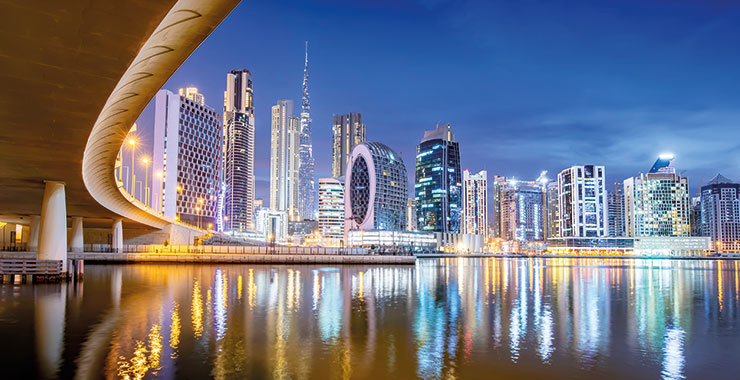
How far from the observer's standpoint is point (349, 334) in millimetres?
22031

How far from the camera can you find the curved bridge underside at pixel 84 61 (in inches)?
425

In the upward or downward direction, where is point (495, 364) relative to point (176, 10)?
downward

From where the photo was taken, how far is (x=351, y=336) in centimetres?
2159

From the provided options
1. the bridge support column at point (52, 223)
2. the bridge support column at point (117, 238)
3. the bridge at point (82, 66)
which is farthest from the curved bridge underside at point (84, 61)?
the bridge support column at point (117, 238)

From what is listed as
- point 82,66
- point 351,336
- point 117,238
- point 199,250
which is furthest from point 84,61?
point 117,238

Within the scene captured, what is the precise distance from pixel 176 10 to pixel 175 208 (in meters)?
186

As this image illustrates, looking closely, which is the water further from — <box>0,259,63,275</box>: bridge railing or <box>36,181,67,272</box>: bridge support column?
<box>36,181,67,272</box>: bridge support column

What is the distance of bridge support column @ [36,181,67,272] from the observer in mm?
40938

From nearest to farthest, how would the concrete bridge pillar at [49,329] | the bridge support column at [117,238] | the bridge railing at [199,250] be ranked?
the concrete bridge pillar at [49,329], the bridge support column at [117,238], the bridge railing at [199,250]

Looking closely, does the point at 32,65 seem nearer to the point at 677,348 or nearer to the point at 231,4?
the point at 231,4

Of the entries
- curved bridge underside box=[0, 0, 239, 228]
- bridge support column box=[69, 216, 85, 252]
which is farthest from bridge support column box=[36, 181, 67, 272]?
bridge support column box=[69, 216, 85, 252]

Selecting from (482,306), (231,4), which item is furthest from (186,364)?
(482,306)

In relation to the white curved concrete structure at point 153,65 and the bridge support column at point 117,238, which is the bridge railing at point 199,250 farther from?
the white curved concrete structure at point 153,65

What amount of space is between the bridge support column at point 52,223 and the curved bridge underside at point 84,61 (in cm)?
1522
